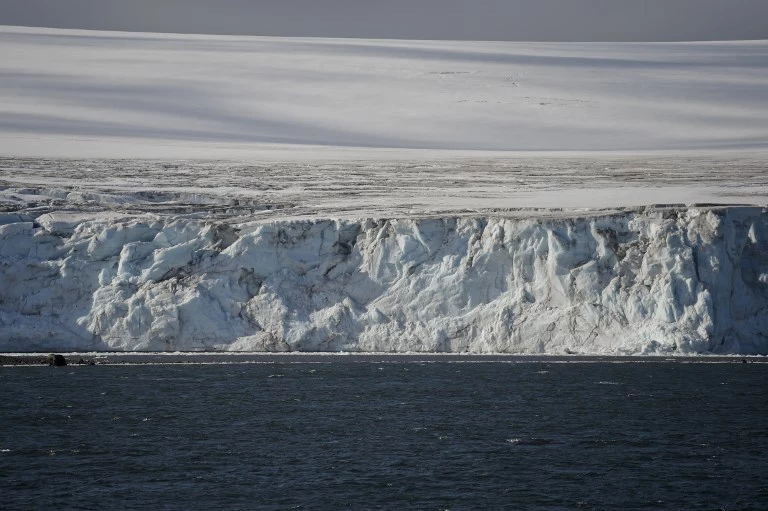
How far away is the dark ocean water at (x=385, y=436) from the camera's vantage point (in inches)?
809

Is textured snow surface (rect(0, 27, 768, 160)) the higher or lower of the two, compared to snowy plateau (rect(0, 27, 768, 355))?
higher

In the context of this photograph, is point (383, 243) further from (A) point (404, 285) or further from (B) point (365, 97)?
(B) point (365, 97)

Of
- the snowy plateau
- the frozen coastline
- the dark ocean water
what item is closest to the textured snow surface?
the snowy plateau

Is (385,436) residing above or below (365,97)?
below

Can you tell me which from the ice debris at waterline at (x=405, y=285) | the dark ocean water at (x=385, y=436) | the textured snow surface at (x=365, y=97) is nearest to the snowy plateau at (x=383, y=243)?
the ice debris at waterline at (x=405, y=285)

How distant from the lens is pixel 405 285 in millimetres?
38812

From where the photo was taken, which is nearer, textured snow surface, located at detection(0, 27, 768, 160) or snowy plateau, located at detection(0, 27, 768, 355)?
snowy plateau, located at detection(0, 27, 768, 355)

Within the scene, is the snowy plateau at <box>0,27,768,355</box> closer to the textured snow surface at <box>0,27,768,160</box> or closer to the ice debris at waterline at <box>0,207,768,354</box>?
the ice debris at waterline at <box>0,207,768,354</box>

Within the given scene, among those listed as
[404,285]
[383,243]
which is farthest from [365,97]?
[404,285]

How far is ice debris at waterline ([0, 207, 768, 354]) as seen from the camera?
36938mm

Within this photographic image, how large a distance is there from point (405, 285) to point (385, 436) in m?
12.8

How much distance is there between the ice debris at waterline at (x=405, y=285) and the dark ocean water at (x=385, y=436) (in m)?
1.10

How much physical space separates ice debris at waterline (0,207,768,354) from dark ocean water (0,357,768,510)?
1.10 meters

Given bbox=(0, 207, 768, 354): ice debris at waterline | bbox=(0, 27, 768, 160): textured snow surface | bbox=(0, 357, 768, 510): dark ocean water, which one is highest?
bbox=(0, 27, 768, 160): textured snow surface
